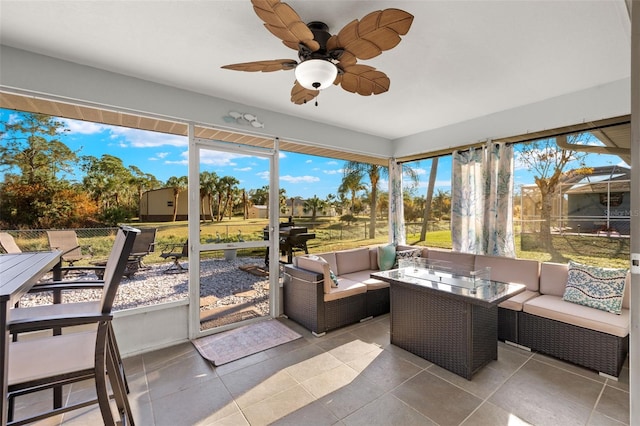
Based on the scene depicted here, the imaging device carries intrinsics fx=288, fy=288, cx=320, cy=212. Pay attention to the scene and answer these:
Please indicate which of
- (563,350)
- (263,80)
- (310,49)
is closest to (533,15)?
(310,49)

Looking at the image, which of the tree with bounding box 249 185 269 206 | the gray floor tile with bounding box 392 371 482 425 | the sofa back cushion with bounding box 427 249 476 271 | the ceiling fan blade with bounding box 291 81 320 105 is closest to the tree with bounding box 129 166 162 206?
the tree with bounding box 249 185 269 206

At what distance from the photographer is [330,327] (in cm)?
337

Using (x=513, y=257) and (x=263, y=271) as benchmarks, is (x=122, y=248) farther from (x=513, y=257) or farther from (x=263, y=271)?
(x=513, y=257)

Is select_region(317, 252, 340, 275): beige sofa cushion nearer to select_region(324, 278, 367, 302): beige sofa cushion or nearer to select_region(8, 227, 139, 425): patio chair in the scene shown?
select_region(324, 278, 367, 302): beige sofa cushion

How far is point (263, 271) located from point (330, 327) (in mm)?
1154

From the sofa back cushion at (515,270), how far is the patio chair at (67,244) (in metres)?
Answer: 4.49

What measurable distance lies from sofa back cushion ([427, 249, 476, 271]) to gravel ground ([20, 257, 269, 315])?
252cm

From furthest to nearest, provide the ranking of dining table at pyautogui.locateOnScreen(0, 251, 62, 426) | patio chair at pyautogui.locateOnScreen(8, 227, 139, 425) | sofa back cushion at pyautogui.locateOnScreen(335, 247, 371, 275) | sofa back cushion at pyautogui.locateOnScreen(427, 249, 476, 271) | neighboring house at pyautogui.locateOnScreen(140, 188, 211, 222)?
sofa back cushion at pyautogui.locateOnScreen(335, 247, 371, 275) < sofa back cushion at pyautogui.locateOnScreen(427, 249, 476, 271) < neighboring house at pyautogui.locateOnScreen(140, 188, 211, 222) < patio chair at pyautogui.locateOnScreen(8, 227, 139, 425) < dining table at pyautogui.locateOnScreen(0, 251, 62, 426)

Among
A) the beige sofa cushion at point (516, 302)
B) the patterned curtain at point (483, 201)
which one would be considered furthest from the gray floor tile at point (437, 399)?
the patterned curtain at point (483, 201)

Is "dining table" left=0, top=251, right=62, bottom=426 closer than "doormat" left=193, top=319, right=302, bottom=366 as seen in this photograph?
Yes

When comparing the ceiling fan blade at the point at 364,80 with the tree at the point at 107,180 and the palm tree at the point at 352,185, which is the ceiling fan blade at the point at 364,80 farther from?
the palm tree at the point at 352,185

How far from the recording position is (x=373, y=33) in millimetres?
1592

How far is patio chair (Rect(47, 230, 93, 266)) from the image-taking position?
8.54 ft

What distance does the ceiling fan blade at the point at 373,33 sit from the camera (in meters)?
1.47
